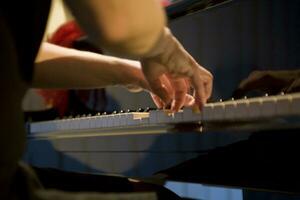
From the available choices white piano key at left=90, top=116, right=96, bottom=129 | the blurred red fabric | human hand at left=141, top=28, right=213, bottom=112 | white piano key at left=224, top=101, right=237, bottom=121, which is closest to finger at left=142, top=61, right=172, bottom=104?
human hand at left=141, top=28, right=213, bottom=112

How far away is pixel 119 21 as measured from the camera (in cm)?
53

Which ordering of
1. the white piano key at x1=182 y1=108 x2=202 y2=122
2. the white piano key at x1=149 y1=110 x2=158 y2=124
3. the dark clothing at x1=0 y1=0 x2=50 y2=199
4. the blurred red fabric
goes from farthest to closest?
1. the blurred red fabric
2. the white piano key at x1=149 y1=110 x2=158 y2=124
3. the white piano key at x1=182 y1=108 x2=202 y2=122
4. the dark clothing at x1=0 y1=0 x2=50 y2=199

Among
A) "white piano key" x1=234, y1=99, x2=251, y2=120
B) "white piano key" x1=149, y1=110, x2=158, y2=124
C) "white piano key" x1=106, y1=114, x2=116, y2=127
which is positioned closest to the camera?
"white piano key" x1=234, y1=99, x2=251, y2=120

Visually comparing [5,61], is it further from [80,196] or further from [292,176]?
[292,176]

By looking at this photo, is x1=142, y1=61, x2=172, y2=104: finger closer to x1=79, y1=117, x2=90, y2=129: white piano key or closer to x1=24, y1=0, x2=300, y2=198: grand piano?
x1=24, y1=0, x2=300, y2=198: grand piano

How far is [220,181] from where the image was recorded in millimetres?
990

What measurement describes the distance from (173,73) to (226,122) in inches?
7.5

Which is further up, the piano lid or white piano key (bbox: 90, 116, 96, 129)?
the piano lid

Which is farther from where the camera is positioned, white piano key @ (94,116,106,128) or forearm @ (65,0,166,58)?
white piano key @ (94,116,106,128)

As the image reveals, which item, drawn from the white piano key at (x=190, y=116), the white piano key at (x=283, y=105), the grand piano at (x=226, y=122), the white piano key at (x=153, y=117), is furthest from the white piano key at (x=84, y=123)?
the white piano key at (x=283, y=105)

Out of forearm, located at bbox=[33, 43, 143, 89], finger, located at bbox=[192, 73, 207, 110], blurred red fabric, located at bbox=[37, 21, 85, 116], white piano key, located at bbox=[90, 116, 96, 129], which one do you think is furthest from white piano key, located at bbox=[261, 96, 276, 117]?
blurred red fabric, located at bbox=[37, 21, 85, 116]

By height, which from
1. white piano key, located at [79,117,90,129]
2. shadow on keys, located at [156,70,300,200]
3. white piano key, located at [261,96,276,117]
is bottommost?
shadow on keys, located at [156,70,300,200]

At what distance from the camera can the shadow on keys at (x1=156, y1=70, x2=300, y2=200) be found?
87cm

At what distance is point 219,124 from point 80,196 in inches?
18.1
